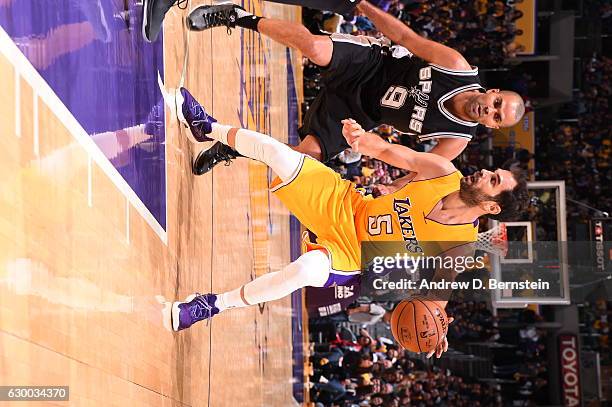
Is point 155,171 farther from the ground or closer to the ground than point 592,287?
farther from the ground

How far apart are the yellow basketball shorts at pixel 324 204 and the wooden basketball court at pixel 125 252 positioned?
0.48m

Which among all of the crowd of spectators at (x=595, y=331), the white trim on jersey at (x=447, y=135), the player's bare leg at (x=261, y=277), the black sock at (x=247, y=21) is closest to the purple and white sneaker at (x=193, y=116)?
the player's bare leg at (x=261, y=277)

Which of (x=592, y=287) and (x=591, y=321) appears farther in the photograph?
(x=591, y=321)

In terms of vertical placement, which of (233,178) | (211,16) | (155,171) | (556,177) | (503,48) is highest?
(503,48)

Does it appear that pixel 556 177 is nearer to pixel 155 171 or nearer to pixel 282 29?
A: pixel 282 29

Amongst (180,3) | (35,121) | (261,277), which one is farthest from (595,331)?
(35,121)

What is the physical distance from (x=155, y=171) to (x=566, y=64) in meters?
8.98

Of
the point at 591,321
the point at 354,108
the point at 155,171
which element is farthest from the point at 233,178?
the point at 591,321

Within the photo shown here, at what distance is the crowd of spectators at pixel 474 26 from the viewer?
886 cm

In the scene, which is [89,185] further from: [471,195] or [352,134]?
[471,195]

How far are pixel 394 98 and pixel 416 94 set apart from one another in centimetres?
15

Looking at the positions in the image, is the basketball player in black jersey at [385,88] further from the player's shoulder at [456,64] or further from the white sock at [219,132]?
the white sock at [219,132]

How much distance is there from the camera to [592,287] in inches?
117

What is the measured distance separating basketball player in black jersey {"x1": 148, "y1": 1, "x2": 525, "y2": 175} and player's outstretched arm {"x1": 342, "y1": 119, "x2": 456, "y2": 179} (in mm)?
289
